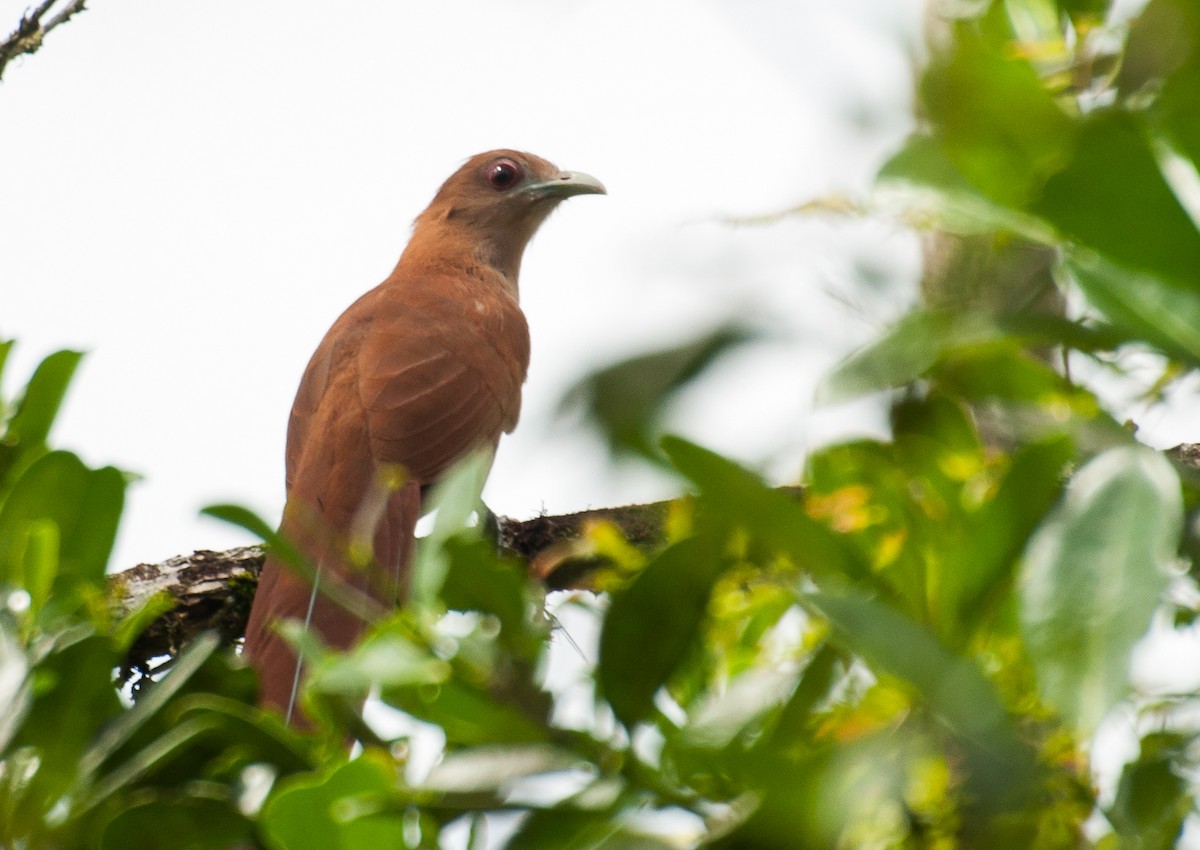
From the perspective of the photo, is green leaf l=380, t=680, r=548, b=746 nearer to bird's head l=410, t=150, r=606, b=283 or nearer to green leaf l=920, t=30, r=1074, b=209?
green leaf l=920, t=30, r=1074, b=209

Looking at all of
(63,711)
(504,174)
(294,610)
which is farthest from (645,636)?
(504,174)

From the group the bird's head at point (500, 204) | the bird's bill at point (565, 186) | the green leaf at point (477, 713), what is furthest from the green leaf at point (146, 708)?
the bird's bill at point (565, 186)

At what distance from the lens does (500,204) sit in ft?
22.0

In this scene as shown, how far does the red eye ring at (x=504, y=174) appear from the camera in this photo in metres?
6.80

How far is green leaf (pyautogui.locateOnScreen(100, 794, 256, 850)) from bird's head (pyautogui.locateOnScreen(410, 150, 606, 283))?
5457mm

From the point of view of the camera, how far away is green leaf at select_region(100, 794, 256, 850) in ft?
3.92

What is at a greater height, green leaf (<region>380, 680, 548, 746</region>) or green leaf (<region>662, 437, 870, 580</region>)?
green leaf (<region>662, 437, 870, 580</region>)

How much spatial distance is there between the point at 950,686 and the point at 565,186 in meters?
6.21

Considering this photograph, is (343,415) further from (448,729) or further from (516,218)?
(448,729)

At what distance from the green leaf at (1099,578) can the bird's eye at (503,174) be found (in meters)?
6.25

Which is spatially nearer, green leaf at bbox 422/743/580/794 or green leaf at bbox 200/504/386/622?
green leaf at bbox 422/743/580/794

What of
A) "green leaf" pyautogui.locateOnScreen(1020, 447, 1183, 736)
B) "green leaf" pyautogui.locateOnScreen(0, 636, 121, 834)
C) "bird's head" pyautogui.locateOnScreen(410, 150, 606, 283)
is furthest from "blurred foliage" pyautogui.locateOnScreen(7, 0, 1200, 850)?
"bird's head" pyautogui.locateOnScreen(410, 150, 606, 283)

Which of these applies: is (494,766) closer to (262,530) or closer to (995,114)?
(262,530)

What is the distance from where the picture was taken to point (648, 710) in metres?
0.92
